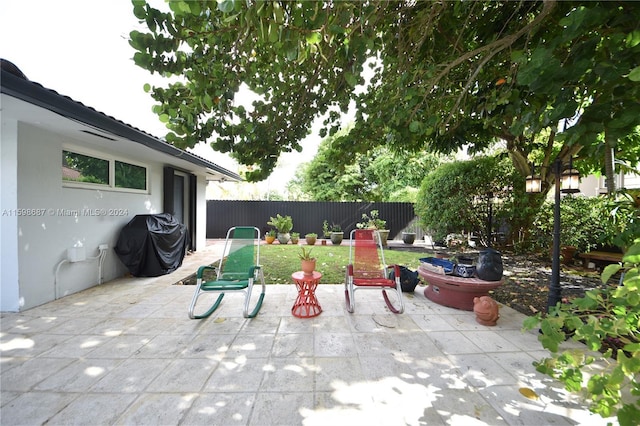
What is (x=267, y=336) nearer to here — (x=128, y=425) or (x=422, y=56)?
(x=128, y=425)

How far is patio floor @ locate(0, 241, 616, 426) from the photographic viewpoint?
5.32 feet

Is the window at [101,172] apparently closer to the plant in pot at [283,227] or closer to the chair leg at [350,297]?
the chair leg at [350,297]

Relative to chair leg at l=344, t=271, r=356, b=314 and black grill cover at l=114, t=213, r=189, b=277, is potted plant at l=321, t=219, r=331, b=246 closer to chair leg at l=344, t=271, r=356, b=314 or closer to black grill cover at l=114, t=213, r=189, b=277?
black grill cover at l=114, t=213, r=189, b=277

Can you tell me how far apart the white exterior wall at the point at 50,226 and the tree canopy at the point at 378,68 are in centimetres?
270

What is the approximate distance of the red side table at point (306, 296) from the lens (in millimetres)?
3116

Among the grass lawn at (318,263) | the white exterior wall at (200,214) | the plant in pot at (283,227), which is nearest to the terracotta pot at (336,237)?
the grass lawn at (318,263)

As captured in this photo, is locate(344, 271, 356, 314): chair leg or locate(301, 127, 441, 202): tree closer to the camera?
locate(344, 271, 356, 314): chair leg

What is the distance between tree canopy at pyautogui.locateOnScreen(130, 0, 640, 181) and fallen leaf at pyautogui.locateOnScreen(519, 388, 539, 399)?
1.70 meters

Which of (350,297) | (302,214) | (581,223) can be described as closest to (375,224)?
(302,214)

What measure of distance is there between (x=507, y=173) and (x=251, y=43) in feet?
23.5

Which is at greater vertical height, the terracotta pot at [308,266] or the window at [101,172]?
the window at [101,172]

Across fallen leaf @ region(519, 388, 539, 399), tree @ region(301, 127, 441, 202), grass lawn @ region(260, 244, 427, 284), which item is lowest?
fallen leaf @ region(519, 388, 539, 399)

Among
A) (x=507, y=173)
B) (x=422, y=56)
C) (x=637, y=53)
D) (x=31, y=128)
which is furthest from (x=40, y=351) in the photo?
(x=507, y=173)

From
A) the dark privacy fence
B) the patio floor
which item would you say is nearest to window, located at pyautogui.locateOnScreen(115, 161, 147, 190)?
the patio floor
